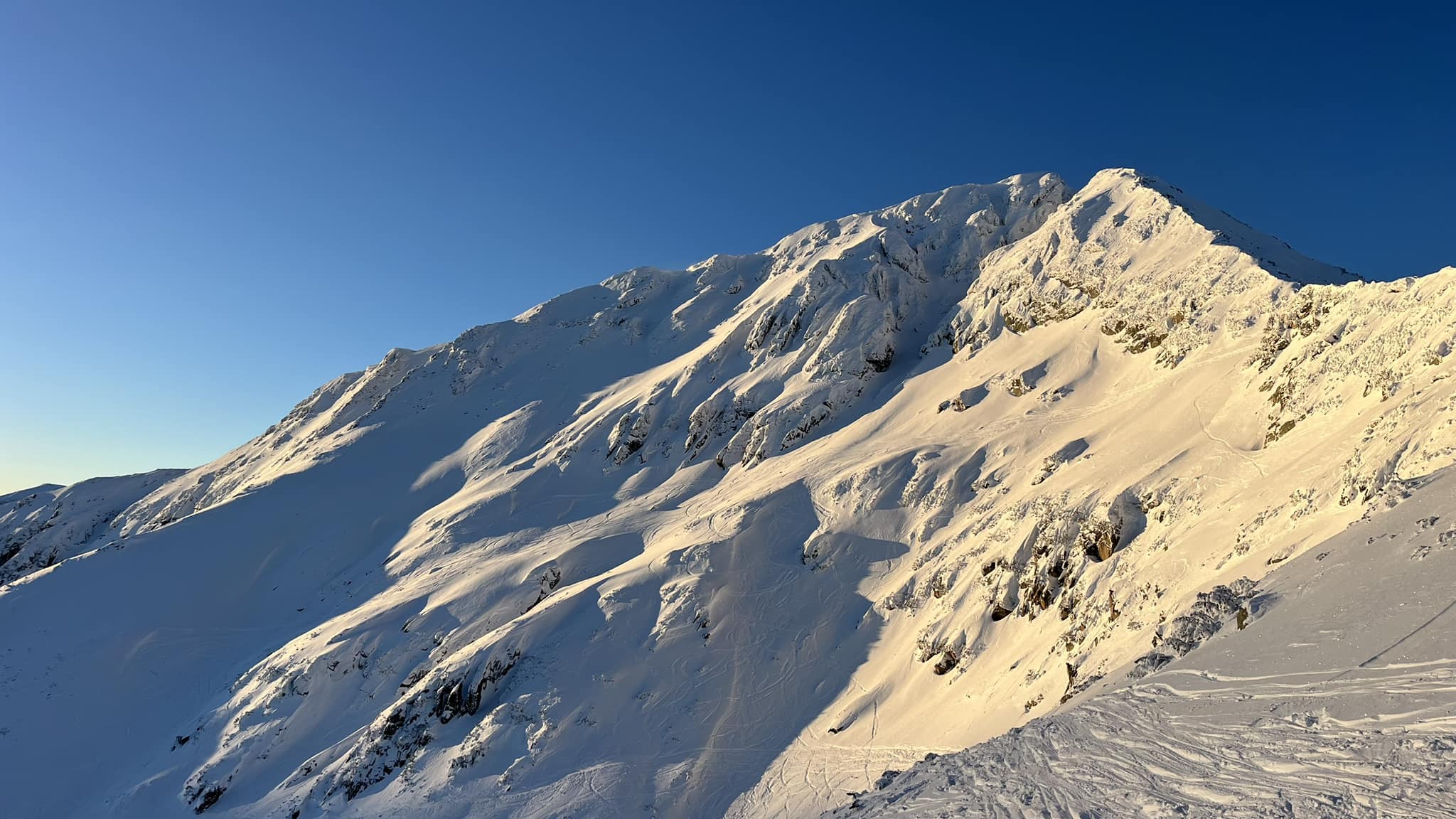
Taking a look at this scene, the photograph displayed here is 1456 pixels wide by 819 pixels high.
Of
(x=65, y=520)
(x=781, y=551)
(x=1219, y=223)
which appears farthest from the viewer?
(x=65, y=520)

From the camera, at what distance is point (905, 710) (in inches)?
842

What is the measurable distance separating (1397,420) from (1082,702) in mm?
10802

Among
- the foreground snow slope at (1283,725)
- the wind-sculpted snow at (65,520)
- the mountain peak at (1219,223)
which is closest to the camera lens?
the foreground snow slope at (1283,725)

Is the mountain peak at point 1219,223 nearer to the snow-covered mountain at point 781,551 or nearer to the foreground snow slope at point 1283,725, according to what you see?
the snow-covered mountain at point 781,551

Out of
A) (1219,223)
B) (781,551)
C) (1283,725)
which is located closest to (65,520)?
(781,551)

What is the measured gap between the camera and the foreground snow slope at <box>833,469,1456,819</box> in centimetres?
635

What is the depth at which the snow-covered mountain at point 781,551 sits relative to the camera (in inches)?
718

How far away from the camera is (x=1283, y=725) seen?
7.41 m

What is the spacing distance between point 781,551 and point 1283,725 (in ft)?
79.7

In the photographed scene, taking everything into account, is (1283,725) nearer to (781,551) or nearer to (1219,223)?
(781,551)

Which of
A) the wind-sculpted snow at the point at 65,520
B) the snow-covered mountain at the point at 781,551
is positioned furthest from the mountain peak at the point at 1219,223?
the wind-sculpted snow at the point at 65,520

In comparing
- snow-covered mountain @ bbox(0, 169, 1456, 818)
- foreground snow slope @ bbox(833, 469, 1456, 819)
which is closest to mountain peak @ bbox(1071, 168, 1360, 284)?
snow-covered mountain @ bbox(0, 169, 1456, 818)

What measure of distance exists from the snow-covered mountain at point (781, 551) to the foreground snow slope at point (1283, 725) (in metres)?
0.79

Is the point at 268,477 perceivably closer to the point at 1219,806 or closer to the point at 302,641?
the point at 302,641
